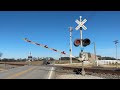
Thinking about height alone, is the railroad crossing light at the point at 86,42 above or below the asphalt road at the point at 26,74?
above

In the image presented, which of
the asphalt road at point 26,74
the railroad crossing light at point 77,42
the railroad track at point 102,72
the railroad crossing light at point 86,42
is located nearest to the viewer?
the railroad crossing light at point 86,42

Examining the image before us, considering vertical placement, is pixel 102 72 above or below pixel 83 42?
below

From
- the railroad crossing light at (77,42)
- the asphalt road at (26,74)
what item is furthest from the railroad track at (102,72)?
the railroad crossing light at (77,42)

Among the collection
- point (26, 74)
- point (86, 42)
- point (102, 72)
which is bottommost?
point (26, 74)

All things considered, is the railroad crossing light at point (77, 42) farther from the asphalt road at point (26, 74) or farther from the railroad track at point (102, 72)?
the railroad track at point (102, 72)

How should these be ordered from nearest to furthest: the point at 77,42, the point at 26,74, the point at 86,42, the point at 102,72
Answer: the point at 86,42, the point at 77,42, the point at 26,74, the point at 102,72

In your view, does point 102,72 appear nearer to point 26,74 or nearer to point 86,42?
point 86,42

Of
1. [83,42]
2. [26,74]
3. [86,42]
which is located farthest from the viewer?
[26,74]

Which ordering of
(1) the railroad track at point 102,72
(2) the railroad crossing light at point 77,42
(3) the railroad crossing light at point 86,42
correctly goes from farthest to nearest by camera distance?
(1) the railroad track at point 102,72, (2) the railroad crossing light at point 77,42, (3) the railroad crossing light at point 86,42

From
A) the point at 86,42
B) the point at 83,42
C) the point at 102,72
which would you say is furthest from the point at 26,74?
the point at 86,42

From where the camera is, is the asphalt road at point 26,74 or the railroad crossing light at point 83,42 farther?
the asphalt road at point 26,74

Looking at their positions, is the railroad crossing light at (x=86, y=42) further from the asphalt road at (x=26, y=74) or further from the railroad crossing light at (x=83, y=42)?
the asphalt road at (x=26, y=74)
